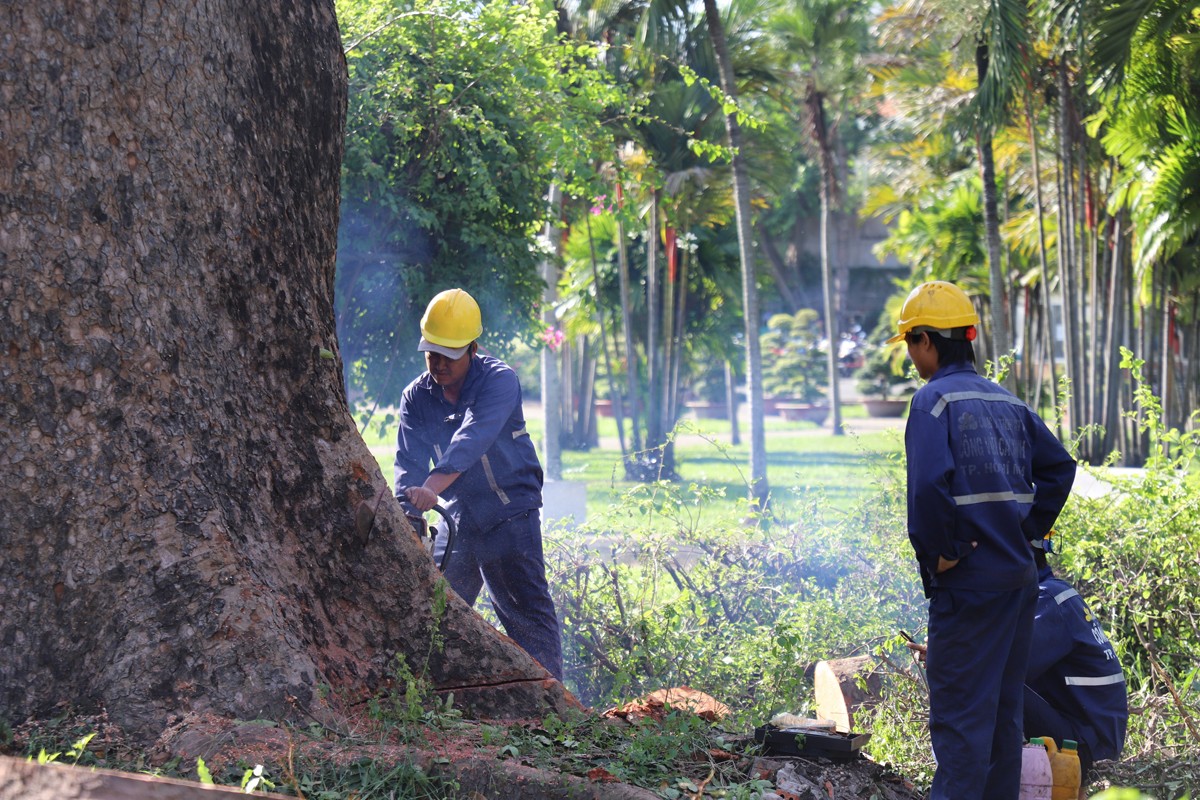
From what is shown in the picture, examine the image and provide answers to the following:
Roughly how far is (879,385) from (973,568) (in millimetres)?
37308

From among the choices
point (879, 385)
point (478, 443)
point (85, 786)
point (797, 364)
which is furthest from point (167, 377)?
point (879, 385)

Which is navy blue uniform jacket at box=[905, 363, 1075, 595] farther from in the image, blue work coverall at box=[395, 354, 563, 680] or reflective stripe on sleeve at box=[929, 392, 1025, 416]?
blue work coverall at box=[395, 354, 563, 680]

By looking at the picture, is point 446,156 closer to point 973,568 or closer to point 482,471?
point 482,471

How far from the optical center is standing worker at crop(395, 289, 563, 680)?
5328mm

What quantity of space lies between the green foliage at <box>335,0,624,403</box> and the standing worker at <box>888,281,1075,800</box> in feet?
14.9

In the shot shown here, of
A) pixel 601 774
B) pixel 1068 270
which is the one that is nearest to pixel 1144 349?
pixel 1068 270

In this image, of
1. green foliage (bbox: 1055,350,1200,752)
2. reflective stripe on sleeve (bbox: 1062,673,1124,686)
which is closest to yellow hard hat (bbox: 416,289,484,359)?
reflective stripe on sleeve (bbox: 1062,673,1124,686)

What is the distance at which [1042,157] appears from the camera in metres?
19.0

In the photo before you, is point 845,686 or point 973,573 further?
point 845,686

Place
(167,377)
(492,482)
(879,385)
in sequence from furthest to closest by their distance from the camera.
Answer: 1. (879,385)
2. (492,482)
3. (167,377)

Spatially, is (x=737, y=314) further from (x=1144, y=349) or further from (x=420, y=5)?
(x=420, y=5)

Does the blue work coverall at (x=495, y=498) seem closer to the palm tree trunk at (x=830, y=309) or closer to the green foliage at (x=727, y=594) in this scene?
the green foliage at (x=727, y=594)

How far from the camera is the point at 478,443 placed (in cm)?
510

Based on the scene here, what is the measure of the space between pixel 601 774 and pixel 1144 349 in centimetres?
1669
